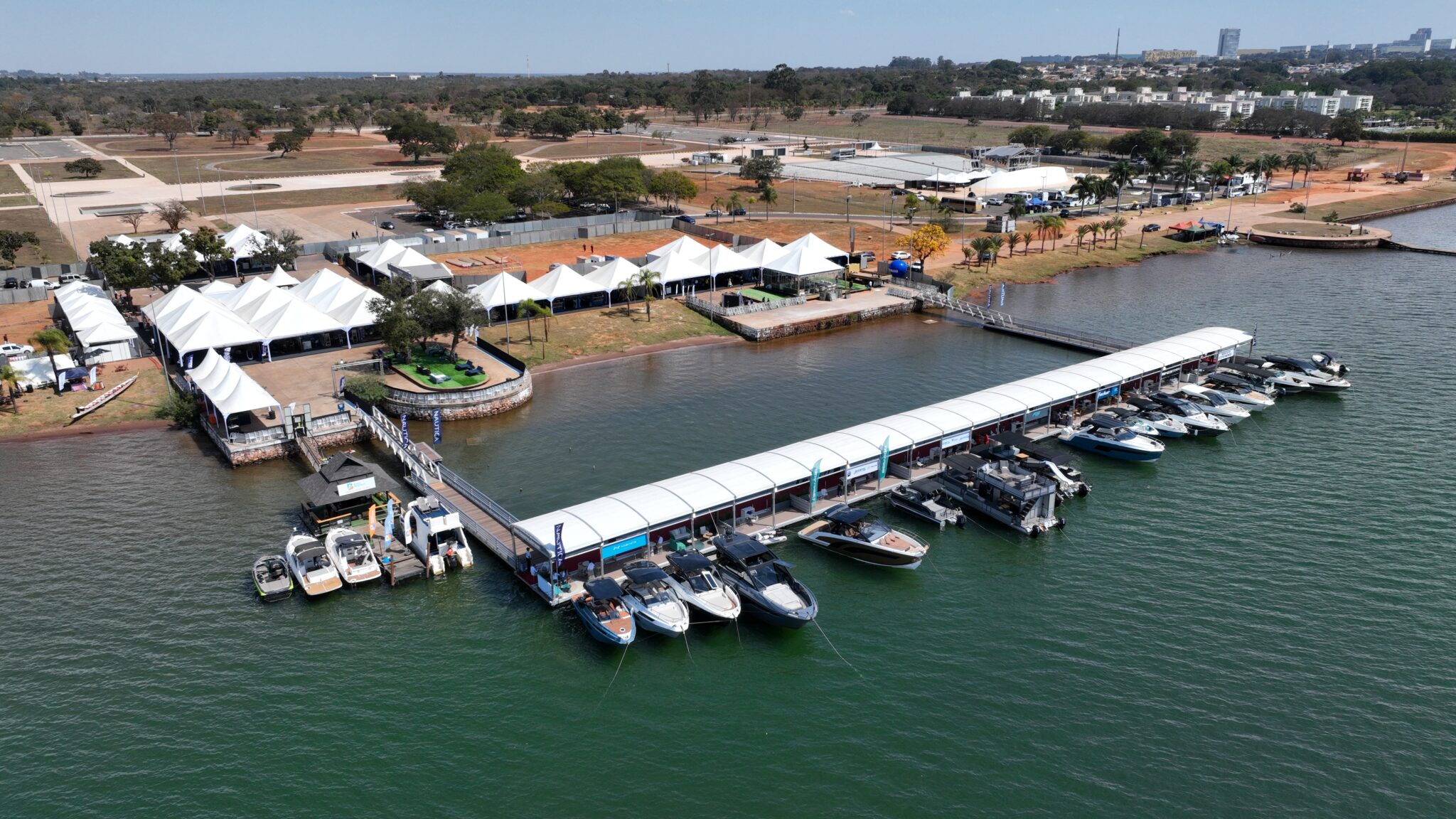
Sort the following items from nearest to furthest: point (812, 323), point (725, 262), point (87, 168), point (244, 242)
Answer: point (812, 323) → point (725, 262) → point (244, 242) → point (87, 168)

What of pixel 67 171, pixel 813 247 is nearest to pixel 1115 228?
pixel 813 247

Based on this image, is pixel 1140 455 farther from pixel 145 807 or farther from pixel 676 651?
pixel 145 807

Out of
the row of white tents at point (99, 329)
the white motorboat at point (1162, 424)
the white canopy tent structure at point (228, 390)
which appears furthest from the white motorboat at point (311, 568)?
the white motorboat at point (1162, 424)

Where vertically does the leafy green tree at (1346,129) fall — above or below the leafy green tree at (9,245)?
above

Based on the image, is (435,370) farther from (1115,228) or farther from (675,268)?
(1115,228)

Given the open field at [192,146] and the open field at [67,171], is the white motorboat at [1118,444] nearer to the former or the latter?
the open field at [67,171]

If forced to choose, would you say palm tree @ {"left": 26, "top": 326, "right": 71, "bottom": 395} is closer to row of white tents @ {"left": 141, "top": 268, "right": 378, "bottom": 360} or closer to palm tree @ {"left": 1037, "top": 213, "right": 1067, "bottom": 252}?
row of white tents @ {"left": 141, "top": 268, "right": 378, "bottom": 360}
